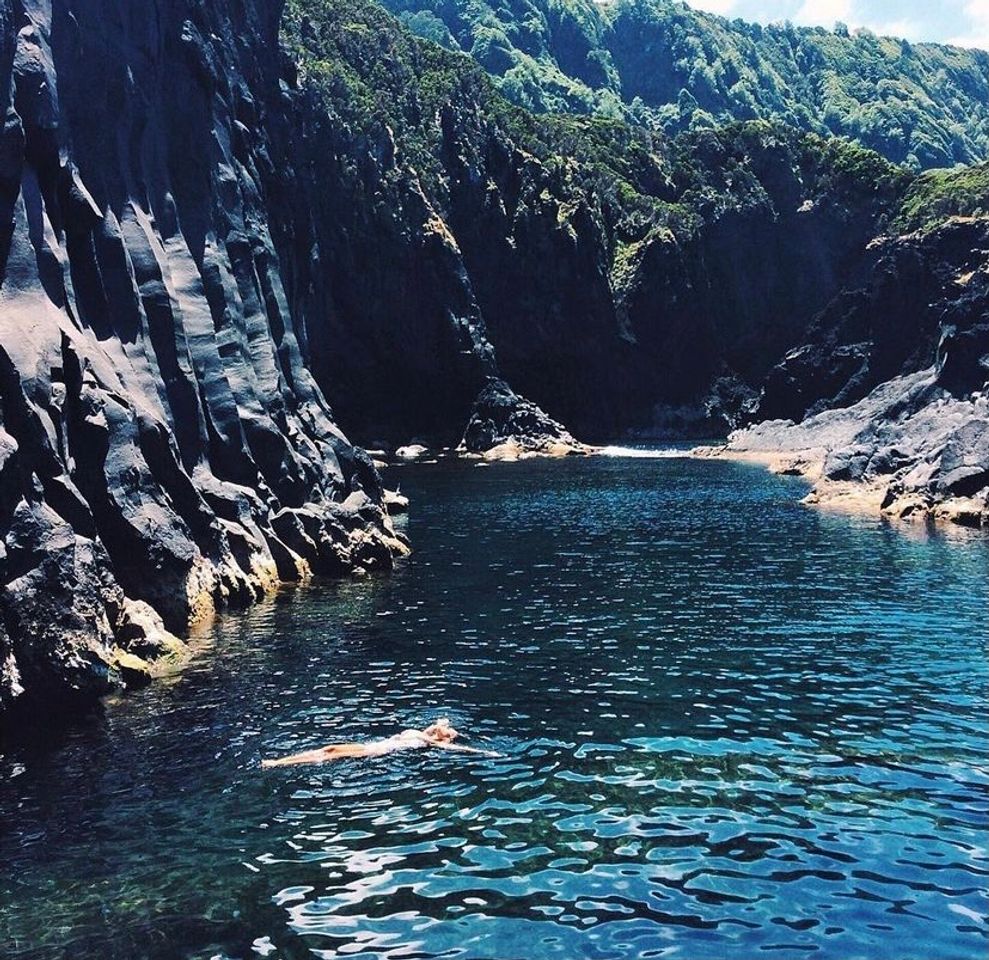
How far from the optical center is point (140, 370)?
49.5 m

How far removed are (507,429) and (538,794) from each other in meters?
131

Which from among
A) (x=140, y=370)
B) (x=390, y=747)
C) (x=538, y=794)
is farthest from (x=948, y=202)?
(x=538, y=794)

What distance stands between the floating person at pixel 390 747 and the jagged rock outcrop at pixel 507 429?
4763 inches

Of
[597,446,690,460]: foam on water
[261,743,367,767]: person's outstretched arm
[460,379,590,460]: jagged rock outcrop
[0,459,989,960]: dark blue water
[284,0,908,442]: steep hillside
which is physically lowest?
[0,459,989,960]: dark blue water

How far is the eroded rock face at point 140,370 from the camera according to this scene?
32.7 meters

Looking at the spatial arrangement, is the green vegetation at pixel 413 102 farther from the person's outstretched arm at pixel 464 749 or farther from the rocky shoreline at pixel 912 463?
the person's outstretched arm at pixel 464 749

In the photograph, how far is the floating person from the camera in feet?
88.4

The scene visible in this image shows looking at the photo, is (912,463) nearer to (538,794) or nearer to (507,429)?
(507,429)

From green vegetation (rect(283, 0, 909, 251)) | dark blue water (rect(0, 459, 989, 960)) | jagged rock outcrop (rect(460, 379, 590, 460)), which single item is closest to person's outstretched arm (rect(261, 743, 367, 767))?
dark blue water (rect(0, 459, 989, 960))

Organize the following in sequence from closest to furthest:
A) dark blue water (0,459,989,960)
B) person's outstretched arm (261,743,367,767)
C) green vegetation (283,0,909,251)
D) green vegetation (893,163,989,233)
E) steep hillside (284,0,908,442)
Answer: dark blue water (0,459,989,960), person's outstretched arm (261,743,367,767), steep hillside (284,0,908,442), green vegetation (283,0,909,251), green vegetation (893,163,989,233)

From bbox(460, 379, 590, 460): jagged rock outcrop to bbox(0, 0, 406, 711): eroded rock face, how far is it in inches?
2911

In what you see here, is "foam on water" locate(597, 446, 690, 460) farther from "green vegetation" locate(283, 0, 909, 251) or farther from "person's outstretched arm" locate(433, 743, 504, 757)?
"person's outstretched arm" locate(433, 743, 504, 757)

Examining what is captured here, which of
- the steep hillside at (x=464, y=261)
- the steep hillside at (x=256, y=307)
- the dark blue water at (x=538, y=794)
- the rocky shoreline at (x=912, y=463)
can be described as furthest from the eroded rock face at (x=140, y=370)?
the steep hillside at (x=464, y=261)

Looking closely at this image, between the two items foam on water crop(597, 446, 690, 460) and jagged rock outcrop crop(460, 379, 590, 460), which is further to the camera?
jagged rock outcrop crop(460, 379, 590, 460)
